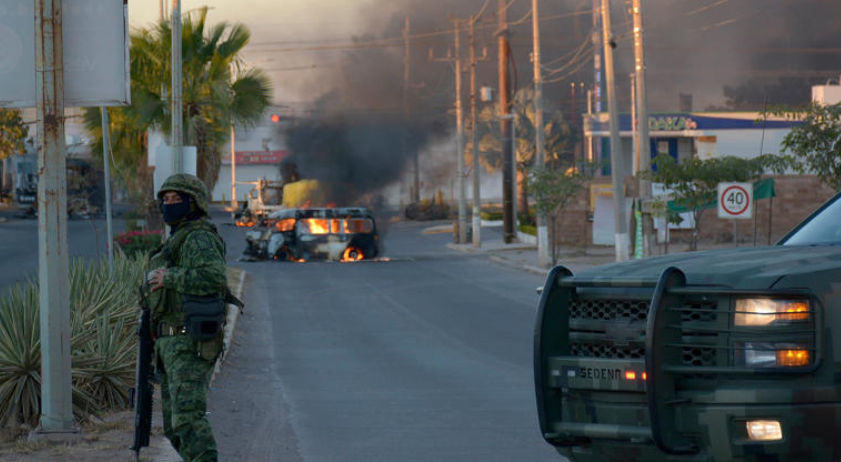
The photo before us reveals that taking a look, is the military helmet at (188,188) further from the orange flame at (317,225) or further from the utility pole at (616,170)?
the orange flame at (317,225)

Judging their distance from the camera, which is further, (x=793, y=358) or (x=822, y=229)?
(x=822, y=229)

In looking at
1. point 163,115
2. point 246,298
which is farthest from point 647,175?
point 163,115

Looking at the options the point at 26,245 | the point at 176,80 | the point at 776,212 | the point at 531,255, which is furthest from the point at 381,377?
the point at 26,245

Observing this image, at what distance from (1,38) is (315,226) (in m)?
26.3

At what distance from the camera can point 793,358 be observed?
4.59 meters

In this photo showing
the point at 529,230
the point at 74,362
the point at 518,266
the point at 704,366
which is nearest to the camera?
the point at 704,366

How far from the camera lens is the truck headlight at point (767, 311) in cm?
460

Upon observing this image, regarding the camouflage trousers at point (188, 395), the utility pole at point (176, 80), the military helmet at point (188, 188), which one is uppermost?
the utility pole at point (176, 80)

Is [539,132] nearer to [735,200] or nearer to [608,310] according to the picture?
[735,200]

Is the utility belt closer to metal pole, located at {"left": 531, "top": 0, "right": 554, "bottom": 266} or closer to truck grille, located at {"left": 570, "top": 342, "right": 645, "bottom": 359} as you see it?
truck grille, located at {"left": 570, "top": 342, "right": 645, "bottom": 359}

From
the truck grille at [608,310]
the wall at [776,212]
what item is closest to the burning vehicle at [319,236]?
the wall at [776,212]

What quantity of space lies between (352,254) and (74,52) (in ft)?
88.9

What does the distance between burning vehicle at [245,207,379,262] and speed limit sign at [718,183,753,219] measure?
15.1 metres

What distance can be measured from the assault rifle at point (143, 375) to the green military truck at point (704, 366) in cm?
233
